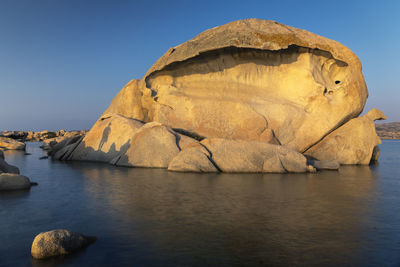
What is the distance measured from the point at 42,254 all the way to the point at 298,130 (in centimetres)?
1620

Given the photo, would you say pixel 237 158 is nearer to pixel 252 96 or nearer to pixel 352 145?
pixel 252 96

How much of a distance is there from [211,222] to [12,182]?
20.6 feet

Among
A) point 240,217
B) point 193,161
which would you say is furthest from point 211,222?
point 193,161

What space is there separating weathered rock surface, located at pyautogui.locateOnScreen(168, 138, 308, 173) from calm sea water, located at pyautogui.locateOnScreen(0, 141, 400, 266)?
9.19ft

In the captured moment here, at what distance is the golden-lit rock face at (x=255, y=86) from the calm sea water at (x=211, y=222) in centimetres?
827

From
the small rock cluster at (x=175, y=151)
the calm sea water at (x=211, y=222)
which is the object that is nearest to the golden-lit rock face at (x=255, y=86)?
the small rock cluster at (x=175, y=151)

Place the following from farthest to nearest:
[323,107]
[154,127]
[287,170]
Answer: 1. [323,107]
2. [154,127]
3. [287,170]

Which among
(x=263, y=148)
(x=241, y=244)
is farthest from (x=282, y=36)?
(x=241, y=244)

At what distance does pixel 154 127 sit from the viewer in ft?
50.5

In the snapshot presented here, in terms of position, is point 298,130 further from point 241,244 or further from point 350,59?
point 241,244

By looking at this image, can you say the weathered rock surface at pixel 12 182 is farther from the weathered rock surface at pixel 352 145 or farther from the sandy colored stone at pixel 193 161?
the weathered rock surface at pixel 352 145

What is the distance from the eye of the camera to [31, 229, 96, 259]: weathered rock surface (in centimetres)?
403

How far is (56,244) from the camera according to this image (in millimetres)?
4117

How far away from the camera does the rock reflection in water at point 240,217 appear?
4199 millimetres
